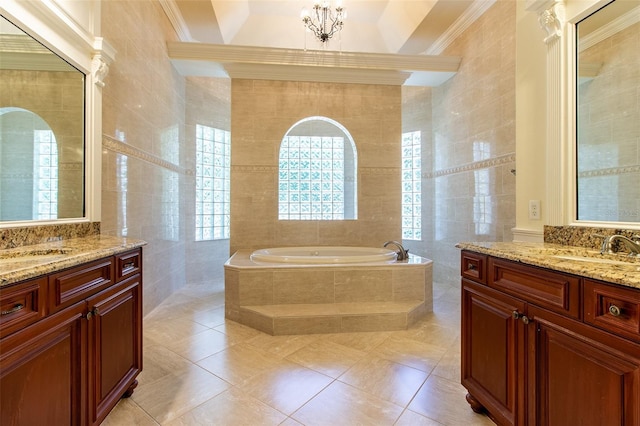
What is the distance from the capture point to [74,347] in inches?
44.0

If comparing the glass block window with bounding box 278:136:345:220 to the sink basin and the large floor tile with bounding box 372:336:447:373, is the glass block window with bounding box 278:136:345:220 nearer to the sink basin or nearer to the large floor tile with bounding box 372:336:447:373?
the large floor tile with bounding box 372:336:447:373

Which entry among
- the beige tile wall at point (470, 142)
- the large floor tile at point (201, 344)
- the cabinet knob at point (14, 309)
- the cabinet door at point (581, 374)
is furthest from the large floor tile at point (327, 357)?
the beige tile wall at point (470, 142)

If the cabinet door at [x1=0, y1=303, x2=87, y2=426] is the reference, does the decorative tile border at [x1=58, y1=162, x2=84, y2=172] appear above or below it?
above

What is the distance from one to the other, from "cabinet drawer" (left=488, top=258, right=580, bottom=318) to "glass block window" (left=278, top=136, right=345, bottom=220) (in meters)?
3.42

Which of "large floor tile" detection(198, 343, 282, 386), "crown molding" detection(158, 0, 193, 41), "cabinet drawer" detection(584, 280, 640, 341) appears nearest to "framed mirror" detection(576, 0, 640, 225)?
"cabinet drawer" detection(584, 280, 640, 341)

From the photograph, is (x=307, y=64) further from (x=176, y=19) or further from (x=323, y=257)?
(x=323, y=257)

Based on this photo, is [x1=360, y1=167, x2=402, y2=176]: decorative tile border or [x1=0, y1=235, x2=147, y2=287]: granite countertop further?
[x1=360, y1=167, x2=402, y2=176]: decorative tile border

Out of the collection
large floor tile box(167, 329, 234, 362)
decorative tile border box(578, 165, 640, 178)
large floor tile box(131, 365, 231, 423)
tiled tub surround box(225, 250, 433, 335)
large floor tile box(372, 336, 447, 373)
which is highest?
decorative tile border box(578, 165, 640, 178)

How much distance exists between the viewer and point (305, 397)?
1.62 m

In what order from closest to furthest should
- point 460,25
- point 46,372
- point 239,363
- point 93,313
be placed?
point 46,372, point 93,313, point 239,363, point 460,25

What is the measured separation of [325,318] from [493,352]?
4.63 ft

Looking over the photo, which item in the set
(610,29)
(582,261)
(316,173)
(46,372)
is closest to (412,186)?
(316,173)

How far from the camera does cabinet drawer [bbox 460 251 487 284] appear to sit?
4.54 ft

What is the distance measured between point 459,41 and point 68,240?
456cm
